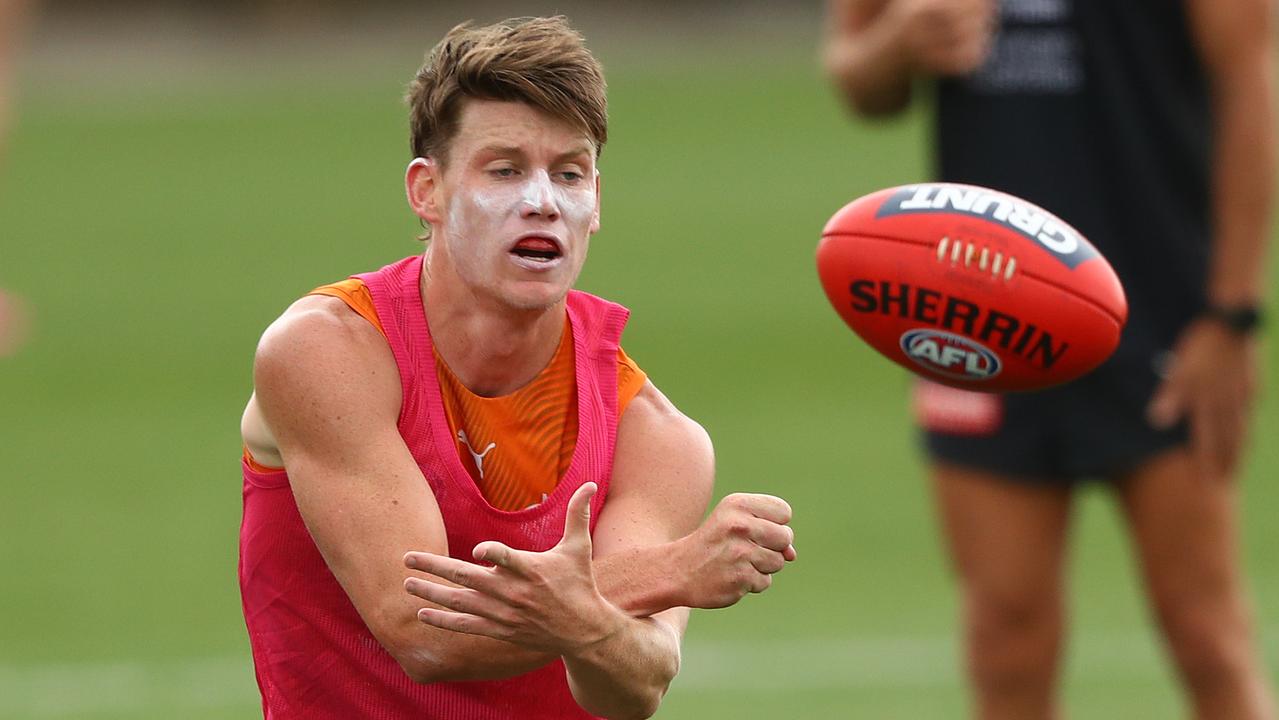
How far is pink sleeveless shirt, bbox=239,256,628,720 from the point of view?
145 inches

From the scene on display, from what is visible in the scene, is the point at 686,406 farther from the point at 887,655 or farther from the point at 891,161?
the point at 891,161

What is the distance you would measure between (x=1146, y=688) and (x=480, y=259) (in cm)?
473

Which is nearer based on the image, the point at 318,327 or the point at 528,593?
the point at 528,593

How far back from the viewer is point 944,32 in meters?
5.50

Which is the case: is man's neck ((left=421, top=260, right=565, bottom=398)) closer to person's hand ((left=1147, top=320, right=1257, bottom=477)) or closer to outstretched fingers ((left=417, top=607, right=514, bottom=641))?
outstretched fingers ((left=417, top=607, right=514, bottom=641))

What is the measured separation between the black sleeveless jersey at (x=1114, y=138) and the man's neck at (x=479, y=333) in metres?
2.25

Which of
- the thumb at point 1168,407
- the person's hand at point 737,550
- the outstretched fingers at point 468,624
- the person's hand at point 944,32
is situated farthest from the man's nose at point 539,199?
the thumb at point 1168,407

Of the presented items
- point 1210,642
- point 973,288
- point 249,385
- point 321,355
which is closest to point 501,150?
point 321,355

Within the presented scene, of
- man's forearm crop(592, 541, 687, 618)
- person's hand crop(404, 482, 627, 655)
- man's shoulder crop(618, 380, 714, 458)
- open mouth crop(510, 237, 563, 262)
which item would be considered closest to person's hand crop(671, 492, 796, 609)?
man's forearm crop(592, 541, 687, 618)

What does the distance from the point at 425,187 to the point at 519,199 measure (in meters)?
0.23

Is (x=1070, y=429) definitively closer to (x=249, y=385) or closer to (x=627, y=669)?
(x=627, y=669)

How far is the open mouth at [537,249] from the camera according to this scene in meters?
3.62

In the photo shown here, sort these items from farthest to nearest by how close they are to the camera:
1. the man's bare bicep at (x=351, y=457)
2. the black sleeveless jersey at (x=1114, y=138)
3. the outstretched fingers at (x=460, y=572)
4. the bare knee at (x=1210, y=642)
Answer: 1. the black sleeveless jersey at (x=1114, y=138)
2. the bare knee at (x=1210, y=642)
3. the man's bare bicep at (x=351, y=457)
4. the outstretched fingers at (x=460, y=572)

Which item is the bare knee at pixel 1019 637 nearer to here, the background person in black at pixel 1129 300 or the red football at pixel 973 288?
the background person in black at pixel 1129 300
